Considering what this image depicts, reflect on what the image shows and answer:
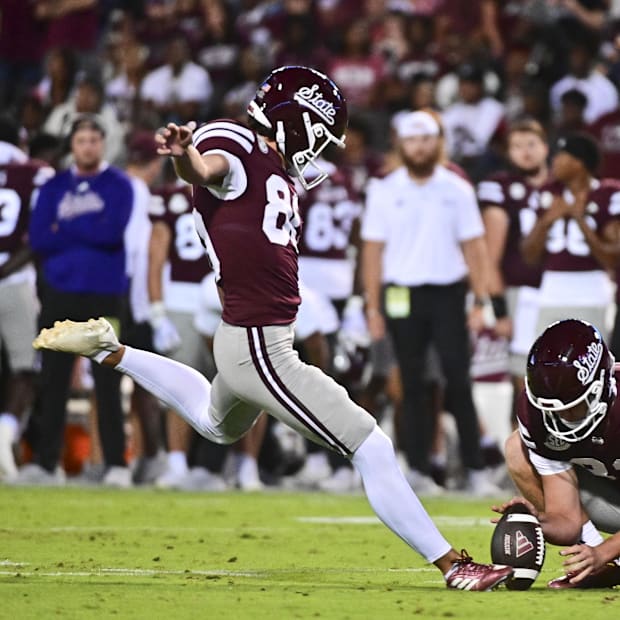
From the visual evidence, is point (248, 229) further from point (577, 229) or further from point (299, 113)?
point (577, 229)

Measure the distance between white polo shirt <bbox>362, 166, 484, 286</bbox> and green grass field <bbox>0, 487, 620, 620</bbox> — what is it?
1420 millimetres

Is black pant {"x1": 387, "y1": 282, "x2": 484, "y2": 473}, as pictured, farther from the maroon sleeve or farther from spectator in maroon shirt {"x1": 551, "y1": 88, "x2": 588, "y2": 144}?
the maroon sleeve

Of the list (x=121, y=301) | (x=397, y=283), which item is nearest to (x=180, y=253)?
(x=121, y=301)

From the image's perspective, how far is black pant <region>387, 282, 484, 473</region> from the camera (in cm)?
999

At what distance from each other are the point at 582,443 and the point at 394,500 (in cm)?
64

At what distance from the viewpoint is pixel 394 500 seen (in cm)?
545

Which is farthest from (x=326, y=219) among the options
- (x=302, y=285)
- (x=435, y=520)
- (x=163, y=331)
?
(x=435, y=520)

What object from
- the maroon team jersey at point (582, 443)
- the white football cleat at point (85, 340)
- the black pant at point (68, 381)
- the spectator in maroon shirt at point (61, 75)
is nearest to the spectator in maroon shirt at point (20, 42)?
the spectator in maroon shirt at point (61, 75)

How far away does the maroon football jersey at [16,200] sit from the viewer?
35.0 ft

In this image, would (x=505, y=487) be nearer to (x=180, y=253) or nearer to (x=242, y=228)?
(x=180, y=253)

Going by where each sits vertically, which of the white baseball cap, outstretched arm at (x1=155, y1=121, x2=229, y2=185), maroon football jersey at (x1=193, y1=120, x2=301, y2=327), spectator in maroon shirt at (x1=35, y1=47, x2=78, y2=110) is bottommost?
maroon football jersey at (x1=193, y1=120, x2=301, y2=327)

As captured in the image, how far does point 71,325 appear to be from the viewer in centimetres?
616

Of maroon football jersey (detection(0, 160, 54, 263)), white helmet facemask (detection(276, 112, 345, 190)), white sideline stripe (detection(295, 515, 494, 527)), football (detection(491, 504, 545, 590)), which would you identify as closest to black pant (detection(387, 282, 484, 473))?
white sideline stripe (detection(295, 515, 494, 527))

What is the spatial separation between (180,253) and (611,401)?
5.76m
